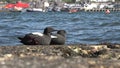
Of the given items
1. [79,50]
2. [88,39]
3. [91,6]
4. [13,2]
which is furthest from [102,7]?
[79,50]

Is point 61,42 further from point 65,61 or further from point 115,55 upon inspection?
point 65,61

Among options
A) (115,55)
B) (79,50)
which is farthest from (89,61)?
(79,50)

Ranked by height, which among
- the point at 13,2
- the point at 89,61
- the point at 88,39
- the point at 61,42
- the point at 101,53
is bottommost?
the point at 13,2

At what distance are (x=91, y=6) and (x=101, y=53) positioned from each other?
504 ft

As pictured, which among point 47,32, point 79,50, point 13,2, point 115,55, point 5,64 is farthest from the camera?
point 13,2

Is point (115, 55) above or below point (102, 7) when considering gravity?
above

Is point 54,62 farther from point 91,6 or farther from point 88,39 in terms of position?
point 91,6

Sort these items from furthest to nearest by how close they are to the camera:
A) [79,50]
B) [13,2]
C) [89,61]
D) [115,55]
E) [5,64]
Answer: [13,2] < [79,50] < [115,55] < [89,61] < [5,64]

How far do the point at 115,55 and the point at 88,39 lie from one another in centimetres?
1283

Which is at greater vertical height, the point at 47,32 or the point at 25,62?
the point at 25,62

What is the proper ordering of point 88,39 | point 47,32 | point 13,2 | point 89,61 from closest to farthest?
point 89,61 → point 47,32 → point 88,39 → point 13,2

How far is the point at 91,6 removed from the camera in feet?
522

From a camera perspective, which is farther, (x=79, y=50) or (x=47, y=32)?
(x=47, y=32)

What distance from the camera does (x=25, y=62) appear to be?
121 inches
